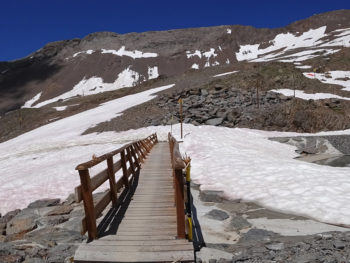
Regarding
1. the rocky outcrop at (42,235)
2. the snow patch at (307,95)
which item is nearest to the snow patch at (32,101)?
the snow patch at (307,95)

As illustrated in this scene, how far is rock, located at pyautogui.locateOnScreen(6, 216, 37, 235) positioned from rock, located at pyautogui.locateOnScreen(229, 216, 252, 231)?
18.0 feet

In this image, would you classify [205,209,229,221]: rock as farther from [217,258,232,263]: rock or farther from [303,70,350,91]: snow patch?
[303,70,350,91]: snow patch

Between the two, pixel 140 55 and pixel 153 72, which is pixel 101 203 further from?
pixel 140 55

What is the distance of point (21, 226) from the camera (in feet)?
24.5

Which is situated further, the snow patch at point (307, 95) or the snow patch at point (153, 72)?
the snow patch at point (153, 72)

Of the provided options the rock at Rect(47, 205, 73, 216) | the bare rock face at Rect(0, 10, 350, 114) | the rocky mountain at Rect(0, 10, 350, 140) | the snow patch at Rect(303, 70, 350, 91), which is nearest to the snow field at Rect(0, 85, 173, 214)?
the rock at Rect(47, 205, 73, 216)

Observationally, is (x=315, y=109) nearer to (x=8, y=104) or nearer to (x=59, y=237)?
(x=59, y=237)

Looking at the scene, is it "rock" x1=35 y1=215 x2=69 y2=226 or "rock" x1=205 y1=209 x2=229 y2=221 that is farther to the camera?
"rock" x1=35 y1=215 x2=69 y2=226

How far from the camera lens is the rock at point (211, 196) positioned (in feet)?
29.8

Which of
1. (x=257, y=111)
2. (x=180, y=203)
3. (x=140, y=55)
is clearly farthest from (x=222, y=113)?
(x=140, y=55)

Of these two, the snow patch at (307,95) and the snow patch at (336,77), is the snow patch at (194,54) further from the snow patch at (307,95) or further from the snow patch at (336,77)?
the snow patch at (307,95)

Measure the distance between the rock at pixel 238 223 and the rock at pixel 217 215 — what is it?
0.26 m

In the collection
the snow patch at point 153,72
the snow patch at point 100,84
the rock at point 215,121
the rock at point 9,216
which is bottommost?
the rock at point 9,216

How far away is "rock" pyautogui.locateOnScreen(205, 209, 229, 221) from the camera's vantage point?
725cm
